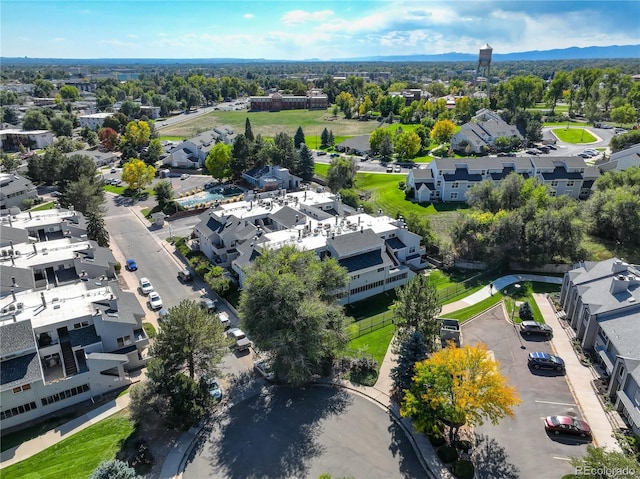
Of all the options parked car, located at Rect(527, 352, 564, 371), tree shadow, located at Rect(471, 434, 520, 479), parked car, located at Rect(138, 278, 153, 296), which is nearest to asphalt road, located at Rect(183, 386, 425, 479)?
tree shadow, located at Rect(471, 434, 520, 479)

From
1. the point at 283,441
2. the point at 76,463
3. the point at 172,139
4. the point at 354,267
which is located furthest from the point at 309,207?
the point at 172,139

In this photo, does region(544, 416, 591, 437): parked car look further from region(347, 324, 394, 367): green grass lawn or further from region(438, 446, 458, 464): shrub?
region(347, 324, 394, 367): green grass lawn

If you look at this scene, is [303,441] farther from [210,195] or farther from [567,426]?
[210,195]

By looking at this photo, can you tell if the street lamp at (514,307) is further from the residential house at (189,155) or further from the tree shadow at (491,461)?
the residential house at (189,155)

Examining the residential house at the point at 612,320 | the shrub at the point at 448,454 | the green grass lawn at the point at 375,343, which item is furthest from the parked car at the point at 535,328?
the shrub at the point at 448,454

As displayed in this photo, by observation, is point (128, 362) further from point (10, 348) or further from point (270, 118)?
point (270, 118)
